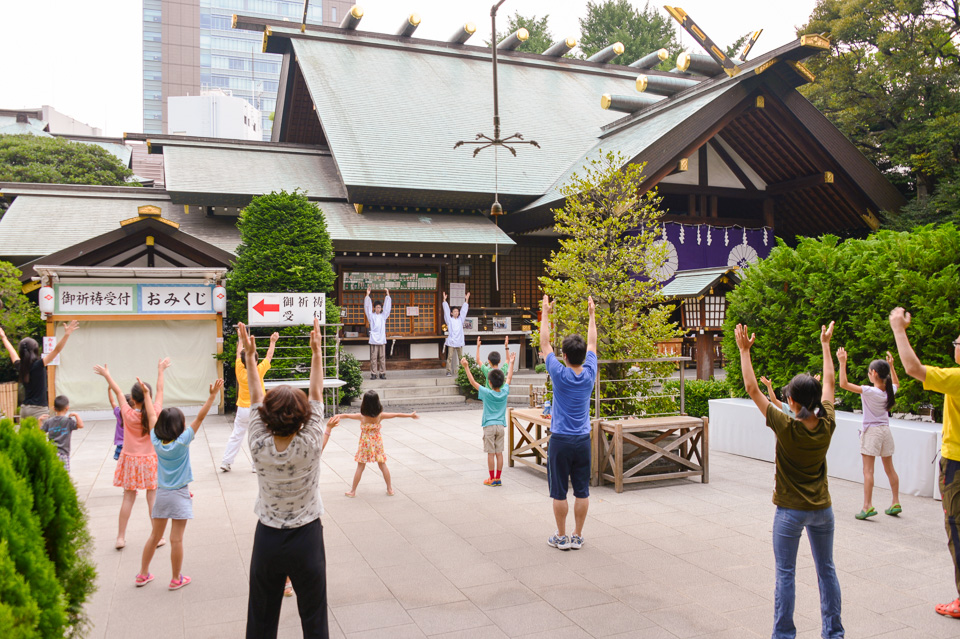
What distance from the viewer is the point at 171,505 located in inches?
195

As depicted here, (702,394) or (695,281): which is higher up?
(695,281)

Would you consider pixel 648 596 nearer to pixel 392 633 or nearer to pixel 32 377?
pixel 392 633

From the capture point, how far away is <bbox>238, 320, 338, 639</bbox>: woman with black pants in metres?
3.31

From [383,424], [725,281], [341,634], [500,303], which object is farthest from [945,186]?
[341,634]

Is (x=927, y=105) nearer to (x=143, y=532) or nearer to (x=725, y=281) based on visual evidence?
(x=725, y=281)

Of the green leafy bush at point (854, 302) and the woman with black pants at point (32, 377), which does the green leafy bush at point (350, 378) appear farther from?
the green leafy bush at point (854, 302)

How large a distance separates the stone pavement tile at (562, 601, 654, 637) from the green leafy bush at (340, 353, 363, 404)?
11.0 metres

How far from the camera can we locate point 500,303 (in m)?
→ 19.6

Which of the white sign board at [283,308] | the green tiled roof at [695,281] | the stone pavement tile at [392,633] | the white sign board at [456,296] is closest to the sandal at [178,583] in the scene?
the stone pavement tile at [392,633]

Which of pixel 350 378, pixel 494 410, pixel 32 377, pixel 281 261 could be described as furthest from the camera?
pixel 350 378

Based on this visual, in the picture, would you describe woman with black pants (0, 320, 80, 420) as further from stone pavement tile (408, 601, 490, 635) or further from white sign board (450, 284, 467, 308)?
→ white sign board (450, 284, 467, 308)

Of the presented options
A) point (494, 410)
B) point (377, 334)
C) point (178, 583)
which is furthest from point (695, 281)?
point (178, 583)

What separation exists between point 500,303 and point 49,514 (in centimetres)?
1693

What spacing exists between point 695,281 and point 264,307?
9.70 meters
